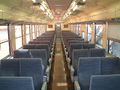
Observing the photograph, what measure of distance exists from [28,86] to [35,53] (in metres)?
2.37

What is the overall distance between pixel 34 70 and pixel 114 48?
325cm

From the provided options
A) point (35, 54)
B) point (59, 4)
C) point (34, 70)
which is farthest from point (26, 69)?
point (59, 4)

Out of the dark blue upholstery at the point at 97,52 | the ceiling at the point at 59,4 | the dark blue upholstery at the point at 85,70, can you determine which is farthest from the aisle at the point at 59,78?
the ceiling at the point at 59,4

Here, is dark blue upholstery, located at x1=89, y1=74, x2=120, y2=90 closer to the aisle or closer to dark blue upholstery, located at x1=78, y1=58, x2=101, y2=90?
dark blue upholstery, located at x1=78, y1=58, x2=101, y2=90

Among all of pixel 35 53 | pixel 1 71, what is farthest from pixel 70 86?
pixel 1 71

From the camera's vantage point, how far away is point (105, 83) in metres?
2.16

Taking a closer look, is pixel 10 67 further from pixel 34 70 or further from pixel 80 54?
pixel 80 54

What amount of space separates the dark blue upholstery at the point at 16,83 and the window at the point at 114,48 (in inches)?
146

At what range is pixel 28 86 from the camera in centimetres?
210

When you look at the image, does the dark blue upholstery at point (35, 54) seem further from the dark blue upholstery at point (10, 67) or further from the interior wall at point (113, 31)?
the interior wall at point (113, 31)

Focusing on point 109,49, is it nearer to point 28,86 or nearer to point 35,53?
point 35,53

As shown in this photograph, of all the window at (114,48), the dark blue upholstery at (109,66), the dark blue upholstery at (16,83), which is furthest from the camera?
the window at (114,48)

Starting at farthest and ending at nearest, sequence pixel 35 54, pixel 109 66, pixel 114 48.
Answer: pixel 114 48
pixel 35 54
pixel 109 66

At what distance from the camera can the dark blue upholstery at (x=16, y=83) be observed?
2092 mm
